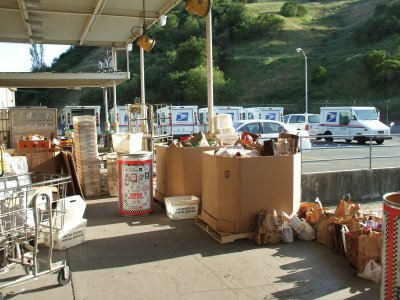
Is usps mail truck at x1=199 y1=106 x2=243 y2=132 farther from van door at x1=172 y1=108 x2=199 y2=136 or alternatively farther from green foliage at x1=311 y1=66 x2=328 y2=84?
green foliage at x1=311 y1=66 x2=328 y2=84

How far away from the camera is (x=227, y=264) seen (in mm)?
5145

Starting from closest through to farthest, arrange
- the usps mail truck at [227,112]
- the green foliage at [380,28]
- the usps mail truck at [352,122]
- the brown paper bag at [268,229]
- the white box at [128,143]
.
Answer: the brown paper bag at [268,229], the white box at [128,143], the usps mail truck at [352,122], the usps mail truck at [227,112], the green foliage at [380,28]

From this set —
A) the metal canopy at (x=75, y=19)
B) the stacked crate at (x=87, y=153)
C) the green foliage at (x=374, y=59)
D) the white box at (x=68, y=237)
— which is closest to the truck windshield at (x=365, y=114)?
the metal canopy at (x=75, y=19)

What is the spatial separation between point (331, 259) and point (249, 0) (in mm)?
114509

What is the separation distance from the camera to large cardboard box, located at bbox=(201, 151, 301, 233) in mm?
5906

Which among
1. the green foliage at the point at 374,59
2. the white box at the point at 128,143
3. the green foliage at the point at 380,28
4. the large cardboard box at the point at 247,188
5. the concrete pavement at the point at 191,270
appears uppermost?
the green foliage at the point at 380,28

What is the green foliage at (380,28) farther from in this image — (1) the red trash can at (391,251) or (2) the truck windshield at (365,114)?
(1) the red trash can at (391,251)

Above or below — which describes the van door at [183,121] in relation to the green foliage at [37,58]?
below

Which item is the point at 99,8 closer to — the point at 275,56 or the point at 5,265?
the point at 5,265

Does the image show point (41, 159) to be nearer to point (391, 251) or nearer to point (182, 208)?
point (182, 208)

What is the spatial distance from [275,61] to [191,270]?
196 feet

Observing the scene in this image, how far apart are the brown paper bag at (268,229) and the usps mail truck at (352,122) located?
21.5m

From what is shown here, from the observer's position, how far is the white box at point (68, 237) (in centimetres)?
562

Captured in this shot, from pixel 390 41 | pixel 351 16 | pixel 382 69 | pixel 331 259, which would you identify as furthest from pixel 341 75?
pixel 331 259
